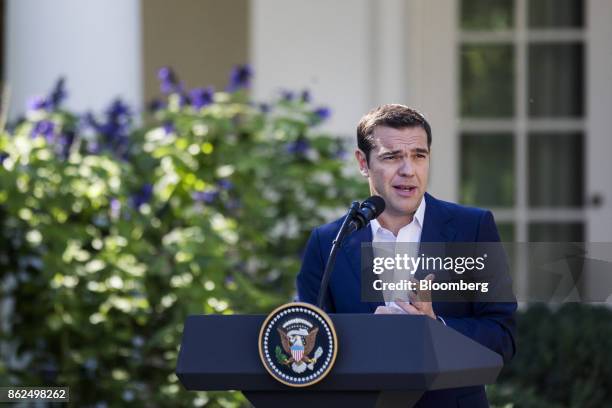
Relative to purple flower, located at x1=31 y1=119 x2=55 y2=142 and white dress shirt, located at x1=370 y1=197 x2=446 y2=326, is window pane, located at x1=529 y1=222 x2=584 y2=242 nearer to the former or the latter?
purple flower, located at x1=31 y1=119 x2=55 y2=142

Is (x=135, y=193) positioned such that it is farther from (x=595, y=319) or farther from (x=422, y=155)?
(x=422, y=155)

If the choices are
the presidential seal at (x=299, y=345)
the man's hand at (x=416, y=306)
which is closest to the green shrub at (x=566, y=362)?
the man's hand at (x=416, y=306)

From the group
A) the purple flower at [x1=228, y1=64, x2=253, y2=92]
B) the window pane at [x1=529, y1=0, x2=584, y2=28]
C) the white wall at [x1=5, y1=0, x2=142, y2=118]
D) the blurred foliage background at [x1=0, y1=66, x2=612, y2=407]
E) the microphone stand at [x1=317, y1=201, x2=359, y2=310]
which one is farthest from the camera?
the window pane at [x1=529, y1=0, x2=584, y2=28]

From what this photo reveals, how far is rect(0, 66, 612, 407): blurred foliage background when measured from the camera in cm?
481

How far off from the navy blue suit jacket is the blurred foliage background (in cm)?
210

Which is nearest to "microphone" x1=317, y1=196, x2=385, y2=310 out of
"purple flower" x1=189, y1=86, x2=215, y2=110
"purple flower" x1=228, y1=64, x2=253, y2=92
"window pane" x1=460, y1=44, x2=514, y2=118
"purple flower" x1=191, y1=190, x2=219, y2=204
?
"purple flower" x1=191, y1=190, x2=219, y2=204

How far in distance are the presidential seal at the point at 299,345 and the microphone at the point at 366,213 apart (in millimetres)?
225

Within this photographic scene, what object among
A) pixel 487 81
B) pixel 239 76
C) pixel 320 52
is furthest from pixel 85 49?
pixel 487 81

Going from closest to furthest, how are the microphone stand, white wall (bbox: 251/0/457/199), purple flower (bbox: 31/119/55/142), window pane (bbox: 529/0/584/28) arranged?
the microphone stand, purple flower (bbox: 31/119/55/142), white wall (bbox: 251/0/457/199), window pane (bbox: 529/0/584/28)

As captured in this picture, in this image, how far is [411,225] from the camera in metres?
2.47

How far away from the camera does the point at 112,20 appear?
595cm

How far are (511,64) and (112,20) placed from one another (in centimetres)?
232

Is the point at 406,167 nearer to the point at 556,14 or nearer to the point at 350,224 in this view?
the point at 350,224

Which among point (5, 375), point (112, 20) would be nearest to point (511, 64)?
point (112, 20)
